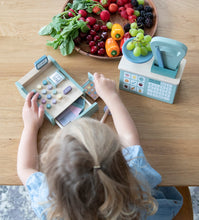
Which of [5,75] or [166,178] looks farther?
[5,75]

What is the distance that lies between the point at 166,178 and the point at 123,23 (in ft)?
2.25

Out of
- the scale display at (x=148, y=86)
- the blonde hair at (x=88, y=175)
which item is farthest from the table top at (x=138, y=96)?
the blonde hair at (x=88, y=175)

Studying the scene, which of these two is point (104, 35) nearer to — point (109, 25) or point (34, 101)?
point (109, 25)

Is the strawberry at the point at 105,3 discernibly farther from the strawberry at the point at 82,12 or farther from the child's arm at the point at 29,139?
the child's arm at the point at 29,139

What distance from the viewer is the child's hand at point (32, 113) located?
40.9 inches

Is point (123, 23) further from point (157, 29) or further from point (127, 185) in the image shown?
point (127, 185)

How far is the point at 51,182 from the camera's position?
2.59ft

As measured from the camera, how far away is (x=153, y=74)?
103 cm

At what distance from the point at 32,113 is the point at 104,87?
29 cm

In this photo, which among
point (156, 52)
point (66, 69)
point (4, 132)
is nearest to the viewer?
point (156, 52)

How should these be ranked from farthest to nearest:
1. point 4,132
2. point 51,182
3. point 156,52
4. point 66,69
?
point 66,69
point 4,132
point 156,52
point 51,182

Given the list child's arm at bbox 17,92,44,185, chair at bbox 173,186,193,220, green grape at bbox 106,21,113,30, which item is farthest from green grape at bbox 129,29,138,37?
chair at bbox 173,186,193,220

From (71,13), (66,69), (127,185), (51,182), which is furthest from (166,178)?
(71,13)

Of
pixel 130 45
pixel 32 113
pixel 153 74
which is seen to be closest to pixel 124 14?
pixel 130 45
